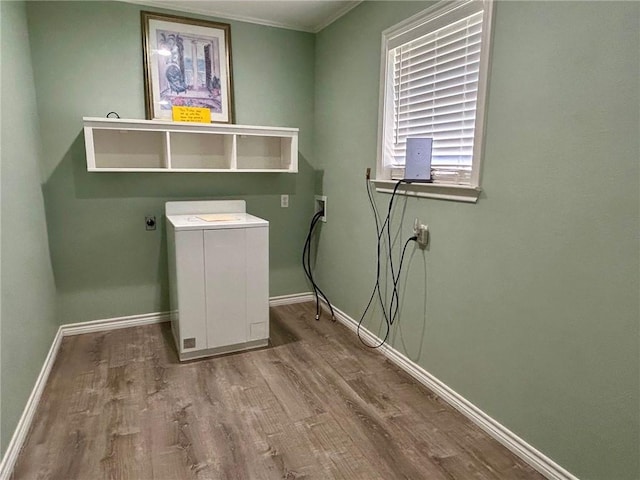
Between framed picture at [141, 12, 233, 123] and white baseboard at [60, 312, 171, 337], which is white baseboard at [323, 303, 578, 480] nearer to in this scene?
white baseboard at [60, 312, 171, 337]

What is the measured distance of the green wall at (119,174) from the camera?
2686 millimetres

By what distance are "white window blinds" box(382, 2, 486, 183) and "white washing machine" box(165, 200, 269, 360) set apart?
1.12 metres

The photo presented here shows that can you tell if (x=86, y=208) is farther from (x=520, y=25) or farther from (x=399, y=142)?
(x=520, y=25)

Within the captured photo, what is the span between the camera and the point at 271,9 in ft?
9.62

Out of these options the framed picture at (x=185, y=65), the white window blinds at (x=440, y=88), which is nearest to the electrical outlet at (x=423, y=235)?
the white window blinds at (x=440, y=88)

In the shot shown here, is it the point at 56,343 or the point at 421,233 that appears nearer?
the point at 421,233

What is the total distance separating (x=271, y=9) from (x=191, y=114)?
0.99 m

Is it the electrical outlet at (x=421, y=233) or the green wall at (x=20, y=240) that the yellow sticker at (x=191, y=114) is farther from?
the electrical outlet at (x=421, y=233)

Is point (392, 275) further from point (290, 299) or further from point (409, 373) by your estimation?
point (290, 299)

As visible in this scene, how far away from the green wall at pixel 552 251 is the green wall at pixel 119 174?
1345 mm

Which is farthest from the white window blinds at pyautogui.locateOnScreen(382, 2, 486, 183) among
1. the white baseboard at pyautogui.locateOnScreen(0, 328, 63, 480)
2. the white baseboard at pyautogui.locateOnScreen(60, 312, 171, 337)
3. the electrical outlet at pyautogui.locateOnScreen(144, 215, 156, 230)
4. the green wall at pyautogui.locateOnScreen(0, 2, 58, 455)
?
the white baseboard at pyautogui.locateOnScreen(0, 328, 63, 480)

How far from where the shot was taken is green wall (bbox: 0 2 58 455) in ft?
5.67

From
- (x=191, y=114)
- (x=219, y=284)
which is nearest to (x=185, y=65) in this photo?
(x=191, y=114)

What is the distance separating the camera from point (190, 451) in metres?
1.76
